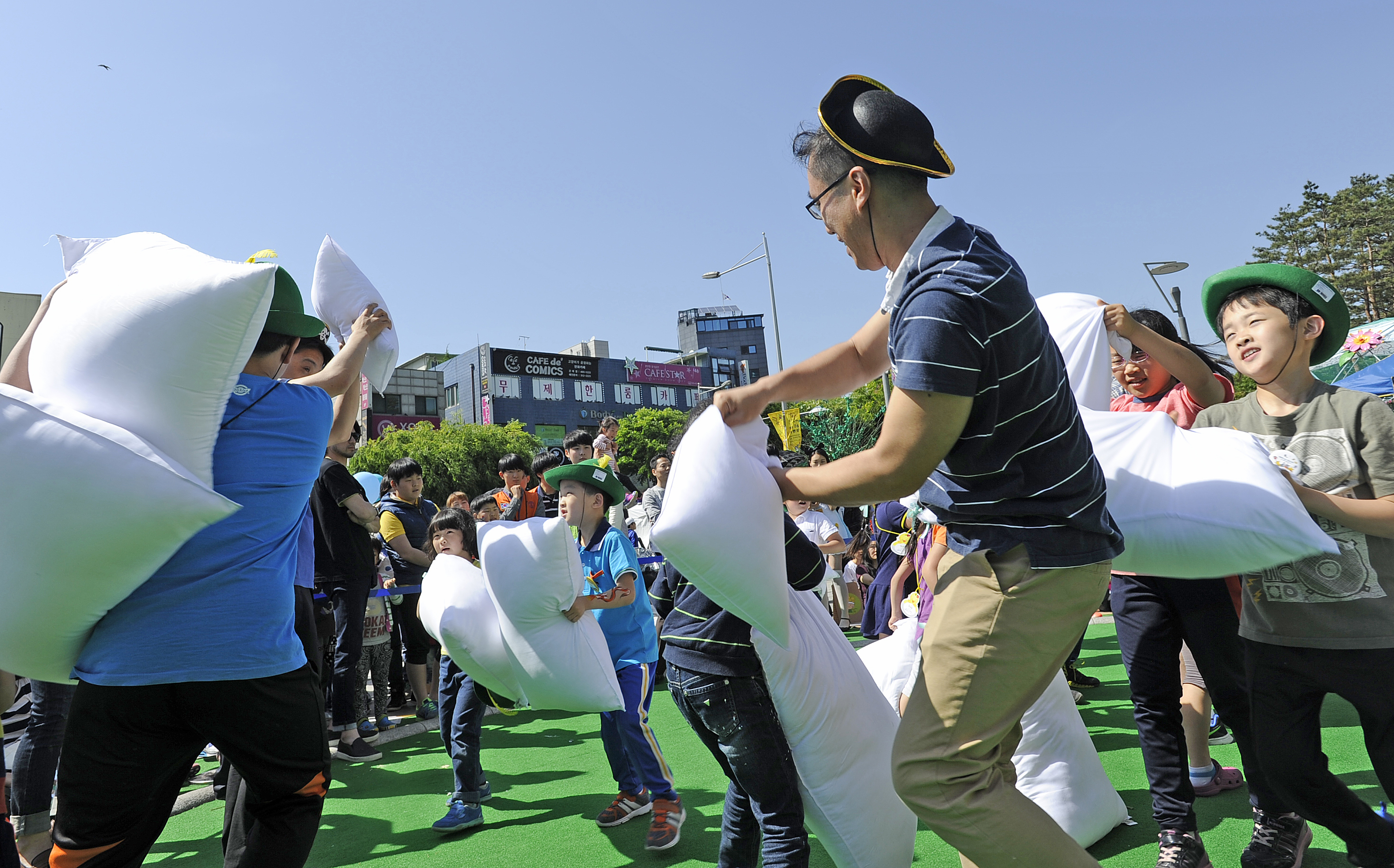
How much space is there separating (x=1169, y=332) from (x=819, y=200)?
5.67ft

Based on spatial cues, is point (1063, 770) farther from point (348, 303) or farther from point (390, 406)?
point (390, 406)

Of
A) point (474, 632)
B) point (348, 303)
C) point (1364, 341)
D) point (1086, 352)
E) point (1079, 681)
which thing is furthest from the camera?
point (1364, 341)

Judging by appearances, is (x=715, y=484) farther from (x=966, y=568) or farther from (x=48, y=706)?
(x=48, y=706)

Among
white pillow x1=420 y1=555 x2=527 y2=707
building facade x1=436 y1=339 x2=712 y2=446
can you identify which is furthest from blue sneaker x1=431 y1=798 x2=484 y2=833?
building facade x1=436 y1=339 x2=712 y2=446

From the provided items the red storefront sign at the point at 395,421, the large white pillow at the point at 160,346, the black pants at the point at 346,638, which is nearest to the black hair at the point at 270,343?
the large white pillow at the point at 160,346

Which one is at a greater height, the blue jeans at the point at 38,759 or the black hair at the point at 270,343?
the black hair at the point at 270,343

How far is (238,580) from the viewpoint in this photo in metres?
1.88

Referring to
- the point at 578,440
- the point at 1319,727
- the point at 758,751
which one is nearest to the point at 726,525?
the point at 758,751

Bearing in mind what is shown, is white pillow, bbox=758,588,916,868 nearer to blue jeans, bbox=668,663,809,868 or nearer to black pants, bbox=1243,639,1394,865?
blue jeans, bbox=668,663,809,868

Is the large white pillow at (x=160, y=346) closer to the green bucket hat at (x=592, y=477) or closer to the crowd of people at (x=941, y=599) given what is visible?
the crowd of people at (x=941, y=599)

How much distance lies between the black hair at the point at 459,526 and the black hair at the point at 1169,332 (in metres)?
3.62

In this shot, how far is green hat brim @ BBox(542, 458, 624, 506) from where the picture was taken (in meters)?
3.96

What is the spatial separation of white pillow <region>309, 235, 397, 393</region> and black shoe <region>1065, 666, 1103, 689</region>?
4.68 meters

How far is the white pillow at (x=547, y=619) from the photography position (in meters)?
3.43
